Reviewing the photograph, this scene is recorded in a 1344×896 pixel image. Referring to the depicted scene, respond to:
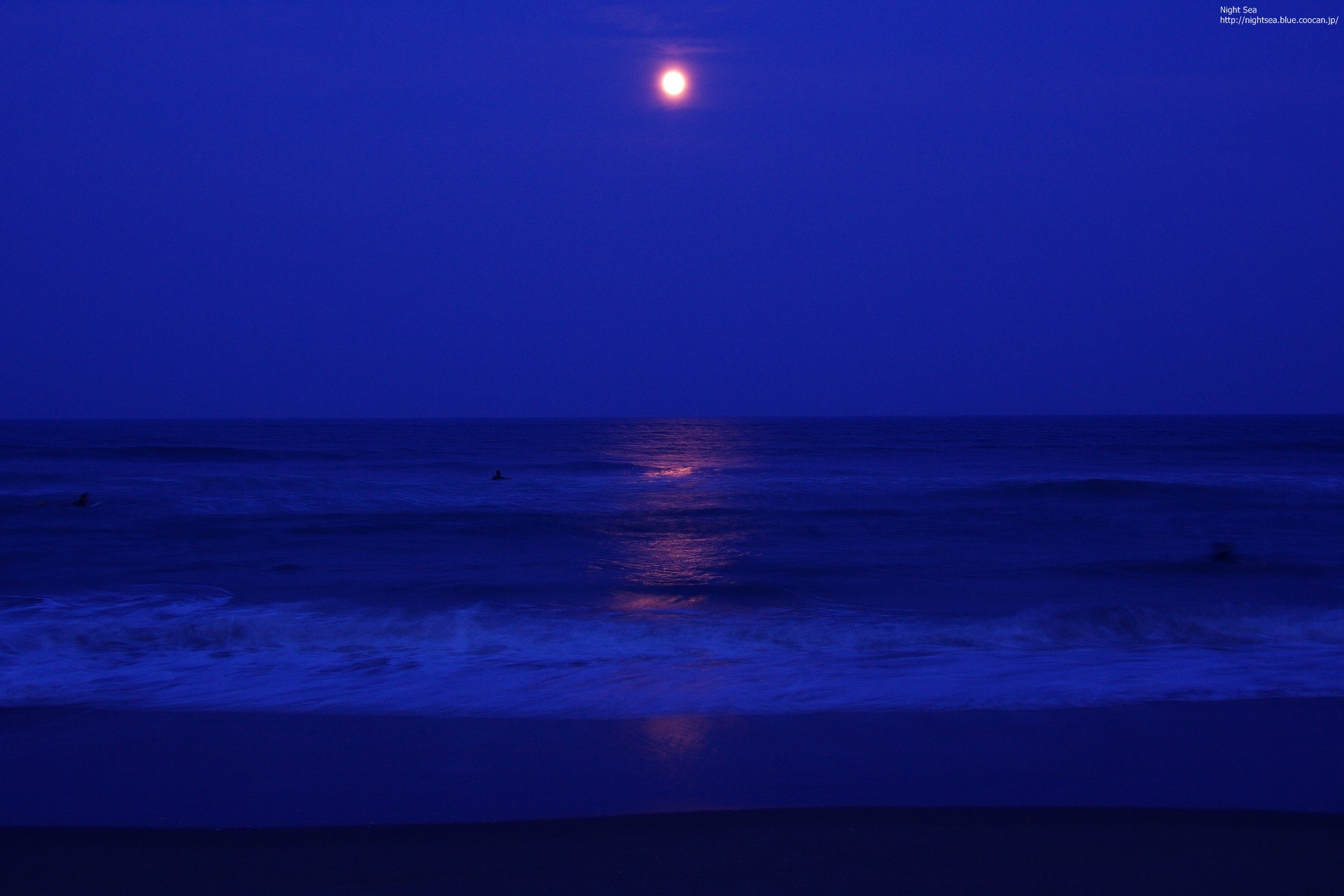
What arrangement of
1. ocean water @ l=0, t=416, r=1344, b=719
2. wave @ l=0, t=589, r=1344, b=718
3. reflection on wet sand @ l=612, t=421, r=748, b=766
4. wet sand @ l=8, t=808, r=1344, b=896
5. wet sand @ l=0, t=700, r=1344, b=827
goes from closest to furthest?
wet sand @ l=8, t=808, r=1344, b=896
wet sand @ l=0, t=700, r=1344, b=827
reflection on wet sand @ l=612, t=421, r=748, b=766
wave @ l=0, t=589, r=1344, b=718
ocean water @ l=0, t=416, r=1344, b=719

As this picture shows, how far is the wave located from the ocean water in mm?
36

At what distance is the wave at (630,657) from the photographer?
18.9 ft

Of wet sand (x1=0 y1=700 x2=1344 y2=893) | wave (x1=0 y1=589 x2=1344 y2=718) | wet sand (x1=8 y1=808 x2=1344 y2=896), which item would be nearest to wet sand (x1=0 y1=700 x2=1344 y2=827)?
wet sand (x1=0 y1=700 x2=1344 y2=893)

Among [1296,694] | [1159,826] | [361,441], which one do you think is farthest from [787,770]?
[361,441]

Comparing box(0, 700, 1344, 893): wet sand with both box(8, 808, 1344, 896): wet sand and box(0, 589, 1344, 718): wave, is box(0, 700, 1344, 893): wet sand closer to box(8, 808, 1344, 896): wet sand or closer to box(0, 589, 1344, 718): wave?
box(8, 808, 1344, 896): wet sand

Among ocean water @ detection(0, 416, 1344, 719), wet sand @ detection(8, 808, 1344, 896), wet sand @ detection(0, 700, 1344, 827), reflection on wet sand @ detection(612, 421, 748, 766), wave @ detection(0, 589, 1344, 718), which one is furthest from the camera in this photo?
ocean water @ detection(0, 416, 1344, 719)

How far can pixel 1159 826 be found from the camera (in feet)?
12.2

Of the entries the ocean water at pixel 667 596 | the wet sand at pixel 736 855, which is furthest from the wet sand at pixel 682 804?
the ocean water at pixel 667 596

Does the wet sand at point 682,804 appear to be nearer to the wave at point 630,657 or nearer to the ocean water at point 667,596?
the wave at point 630,657

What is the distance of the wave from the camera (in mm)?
5773

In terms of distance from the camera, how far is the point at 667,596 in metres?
9.92

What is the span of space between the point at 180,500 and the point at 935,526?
630 inches

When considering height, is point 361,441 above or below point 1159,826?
above

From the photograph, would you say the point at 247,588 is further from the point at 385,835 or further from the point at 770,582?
the point at 385,835
